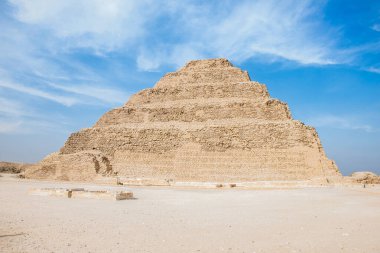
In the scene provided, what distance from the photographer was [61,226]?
7801 mm

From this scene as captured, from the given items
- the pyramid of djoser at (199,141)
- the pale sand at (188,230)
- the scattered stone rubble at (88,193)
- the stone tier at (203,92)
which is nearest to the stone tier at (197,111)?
the pyramid of djoser at (199,141)

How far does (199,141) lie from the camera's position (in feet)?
110

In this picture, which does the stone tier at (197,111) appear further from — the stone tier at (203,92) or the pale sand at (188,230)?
the pale sand at (188,230)

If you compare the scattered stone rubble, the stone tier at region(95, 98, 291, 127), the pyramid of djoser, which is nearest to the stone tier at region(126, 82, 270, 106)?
the pyramid of djoser

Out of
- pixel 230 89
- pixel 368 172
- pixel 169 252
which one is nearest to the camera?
pixel 169 252

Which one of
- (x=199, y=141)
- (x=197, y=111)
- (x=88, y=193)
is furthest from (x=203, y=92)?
(x=88, y=193)

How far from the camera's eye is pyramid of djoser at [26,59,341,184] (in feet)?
99.9

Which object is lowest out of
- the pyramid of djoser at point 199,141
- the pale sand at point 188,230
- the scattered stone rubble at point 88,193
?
the pale sand at point 188,230

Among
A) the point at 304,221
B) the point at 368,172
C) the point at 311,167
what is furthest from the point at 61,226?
the point at 368,172

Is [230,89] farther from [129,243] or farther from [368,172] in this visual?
[129,243]

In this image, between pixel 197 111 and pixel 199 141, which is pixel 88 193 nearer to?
pixel 199 141

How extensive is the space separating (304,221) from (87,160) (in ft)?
90.5

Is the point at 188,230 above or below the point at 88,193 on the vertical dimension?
below

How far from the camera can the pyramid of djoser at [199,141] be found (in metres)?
30.4
